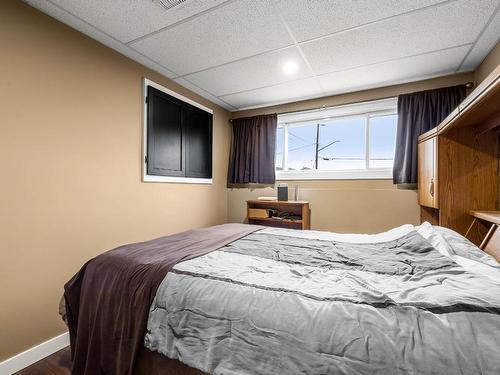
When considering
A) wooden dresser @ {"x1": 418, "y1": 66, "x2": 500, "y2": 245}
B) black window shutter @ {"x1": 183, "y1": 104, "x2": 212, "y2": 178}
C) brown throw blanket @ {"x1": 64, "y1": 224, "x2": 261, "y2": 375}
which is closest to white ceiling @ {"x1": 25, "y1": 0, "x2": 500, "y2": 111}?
black window shutter @ {"x1": 183, "y1": 104, "x2": 212, "y2": 178}

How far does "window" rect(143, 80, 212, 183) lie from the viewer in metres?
2.60

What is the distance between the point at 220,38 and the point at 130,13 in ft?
2.21

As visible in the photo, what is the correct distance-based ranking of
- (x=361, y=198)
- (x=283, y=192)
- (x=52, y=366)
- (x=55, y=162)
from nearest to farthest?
(x=52, y=366) < (x=55, y=162) < (x=361, y=198) < (x=283, y=192)

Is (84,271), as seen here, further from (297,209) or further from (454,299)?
(297,209)

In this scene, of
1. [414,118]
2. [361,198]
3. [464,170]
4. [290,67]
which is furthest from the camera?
[361,198]

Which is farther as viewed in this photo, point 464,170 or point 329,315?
point 464,170

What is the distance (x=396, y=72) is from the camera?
2.57 meters

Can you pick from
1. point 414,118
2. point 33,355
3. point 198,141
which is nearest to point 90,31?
point 198,141

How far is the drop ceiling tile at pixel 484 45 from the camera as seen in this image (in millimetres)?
1843

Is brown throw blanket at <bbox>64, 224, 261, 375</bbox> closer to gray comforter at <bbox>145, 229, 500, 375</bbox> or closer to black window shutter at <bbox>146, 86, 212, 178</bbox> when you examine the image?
gray comforter at <bbox>145, 229, 500, 375</bbox>

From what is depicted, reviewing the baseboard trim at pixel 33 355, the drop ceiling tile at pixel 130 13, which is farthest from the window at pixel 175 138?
the baseboard trim at pixel 33 355

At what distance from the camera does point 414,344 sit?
2.41ft

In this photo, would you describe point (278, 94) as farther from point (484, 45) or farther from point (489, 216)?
point (489, 216)

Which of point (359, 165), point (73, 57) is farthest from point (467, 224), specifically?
point (73, 57)
